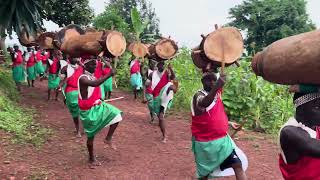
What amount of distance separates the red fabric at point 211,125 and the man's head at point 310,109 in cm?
202

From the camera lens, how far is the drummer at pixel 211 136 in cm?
491

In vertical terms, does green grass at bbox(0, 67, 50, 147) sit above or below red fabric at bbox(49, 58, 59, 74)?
below

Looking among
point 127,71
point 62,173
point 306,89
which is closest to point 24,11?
point 127,71

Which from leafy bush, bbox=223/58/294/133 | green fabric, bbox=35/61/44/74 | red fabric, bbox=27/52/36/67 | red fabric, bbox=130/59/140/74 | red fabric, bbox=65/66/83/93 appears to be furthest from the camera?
green fabric, bbox=35/61/44/74

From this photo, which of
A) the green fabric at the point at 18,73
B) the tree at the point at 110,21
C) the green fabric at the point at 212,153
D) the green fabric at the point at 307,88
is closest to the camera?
the green fabric at the point at 307,88

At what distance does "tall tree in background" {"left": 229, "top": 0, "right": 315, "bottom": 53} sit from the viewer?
2945cm

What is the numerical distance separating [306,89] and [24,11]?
10226 mm

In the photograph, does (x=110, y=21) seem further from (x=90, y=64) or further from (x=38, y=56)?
(x=90, y=64)

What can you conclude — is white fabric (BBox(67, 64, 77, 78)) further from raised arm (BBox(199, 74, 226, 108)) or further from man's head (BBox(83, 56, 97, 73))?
raised arm (BBox(199, 74, 226, 108))

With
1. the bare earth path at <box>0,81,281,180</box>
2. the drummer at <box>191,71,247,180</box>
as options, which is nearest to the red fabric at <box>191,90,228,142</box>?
the drummer at <box>191,71,247,180</box>

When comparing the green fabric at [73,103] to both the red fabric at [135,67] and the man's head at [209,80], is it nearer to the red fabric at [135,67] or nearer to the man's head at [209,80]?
the man's head at [209,80]

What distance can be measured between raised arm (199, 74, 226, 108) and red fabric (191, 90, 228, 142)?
0.17 m

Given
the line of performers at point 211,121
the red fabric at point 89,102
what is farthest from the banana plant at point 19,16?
the red fabric at point 89,102

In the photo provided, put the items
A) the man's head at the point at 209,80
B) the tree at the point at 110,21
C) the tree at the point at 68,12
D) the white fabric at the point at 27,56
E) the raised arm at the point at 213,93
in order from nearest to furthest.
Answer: the raised arm at the point at 213,93, the man's head at the point at 209,80, the white fabric at the point at 27,56, the tree at the point at 68,12, the tree at the point at 110,21
